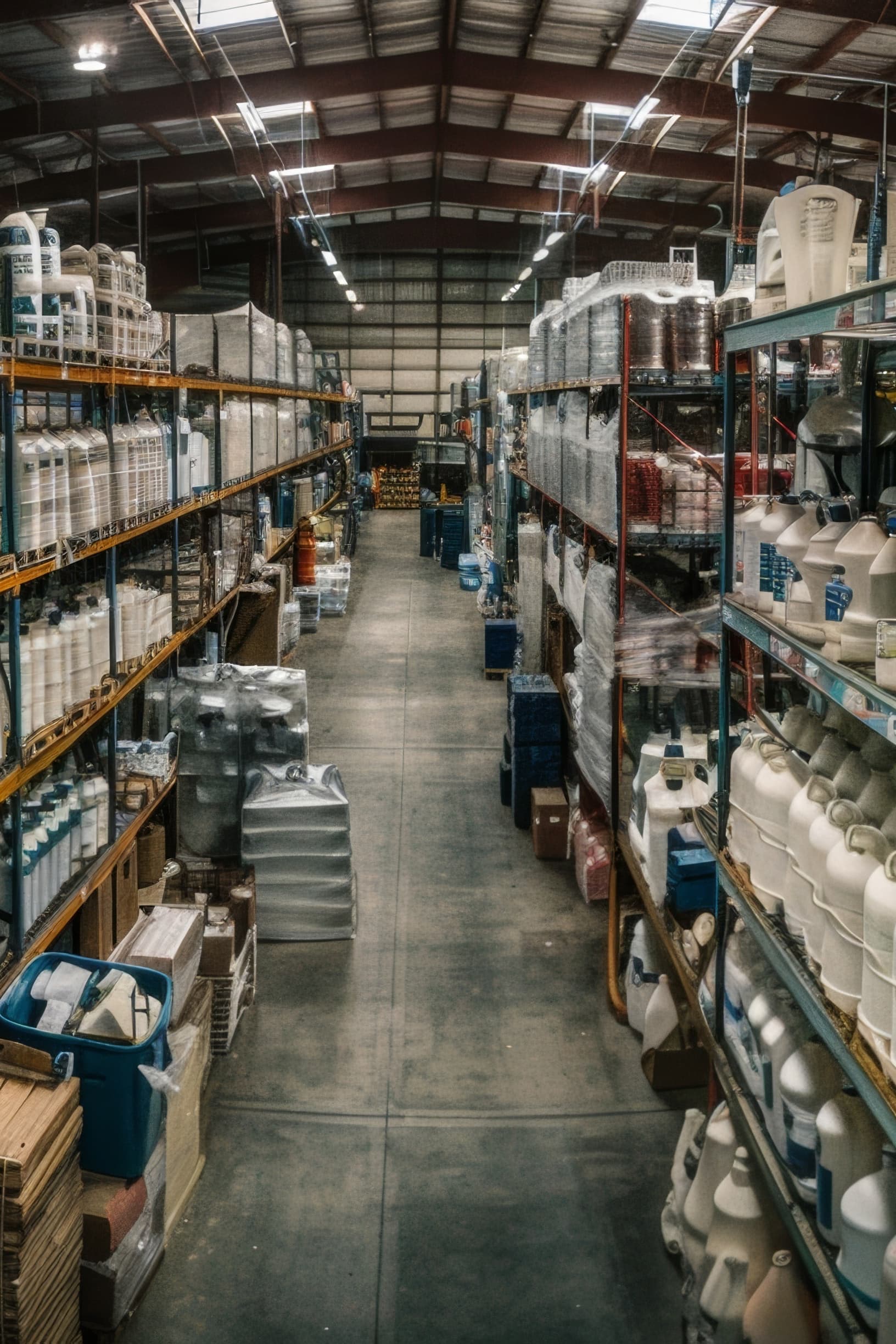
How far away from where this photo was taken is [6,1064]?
121 inches

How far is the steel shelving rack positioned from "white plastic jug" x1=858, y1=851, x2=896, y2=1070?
2.43m

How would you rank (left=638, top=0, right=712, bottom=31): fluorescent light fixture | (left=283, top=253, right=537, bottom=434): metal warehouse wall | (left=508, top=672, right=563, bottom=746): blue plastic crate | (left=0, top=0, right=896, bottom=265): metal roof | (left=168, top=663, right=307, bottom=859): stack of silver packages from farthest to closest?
(left=283, top=253, right=537, bottom=434): metal warehouse wall
(left=0, top=0, right=896, bottom=265): metal roof
(left=638, top=0, right=712, bottom=31): fluorescent light fixture
(left=508, top=672, right=563, bottom=746): blue plastic crate
(left=168, top=663, right=307, bottom=859): stack of silver packages

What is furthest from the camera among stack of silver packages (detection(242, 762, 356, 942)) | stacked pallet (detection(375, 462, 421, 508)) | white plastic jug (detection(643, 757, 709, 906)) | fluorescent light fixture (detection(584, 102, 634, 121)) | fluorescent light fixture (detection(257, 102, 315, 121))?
stacked pallet (detection(375, 462, 421, 508))

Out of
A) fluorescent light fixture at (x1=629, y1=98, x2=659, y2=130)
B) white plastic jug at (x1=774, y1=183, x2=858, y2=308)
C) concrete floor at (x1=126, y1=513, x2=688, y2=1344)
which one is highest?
fluorescent light fixture at (x1=629, y1=98, x2=659, y2=130)

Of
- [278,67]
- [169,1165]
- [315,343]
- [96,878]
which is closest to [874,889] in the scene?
[169,1165]

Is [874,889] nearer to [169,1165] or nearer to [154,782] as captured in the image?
[169,1165]

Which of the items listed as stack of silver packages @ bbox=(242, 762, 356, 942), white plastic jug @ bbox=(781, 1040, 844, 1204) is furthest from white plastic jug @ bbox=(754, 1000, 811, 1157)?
stack of silver packages @ bbox=(242, 762, 356, 942)

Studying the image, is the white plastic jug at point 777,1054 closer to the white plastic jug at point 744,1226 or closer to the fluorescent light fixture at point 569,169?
the white plastic jug at point 744,1226

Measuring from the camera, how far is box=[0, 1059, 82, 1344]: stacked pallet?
269 centimetres

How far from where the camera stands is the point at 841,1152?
2404 millimetres

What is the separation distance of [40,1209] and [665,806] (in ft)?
8.52

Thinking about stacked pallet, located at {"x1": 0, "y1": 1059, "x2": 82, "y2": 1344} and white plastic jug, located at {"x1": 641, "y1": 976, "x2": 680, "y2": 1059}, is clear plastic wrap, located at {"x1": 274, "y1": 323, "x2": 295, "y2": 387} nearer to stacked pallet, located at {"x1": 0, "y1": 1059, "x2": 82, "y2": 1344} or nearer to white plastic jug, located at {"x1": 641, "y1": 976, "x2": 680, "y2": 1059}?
white plastic jug, located at {"x1": 641, "y1": 976, "x2": 680, "y2": 1059}

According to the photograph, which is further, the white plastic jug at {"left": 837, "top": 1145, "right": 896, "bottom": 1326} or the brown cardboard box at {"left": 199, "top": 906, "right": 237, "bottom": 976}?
the brown cardboard box at {"left": 199, "top": 906, "right": 237, "bottom": 976}

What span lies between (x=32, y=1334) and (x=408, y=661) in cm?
982
